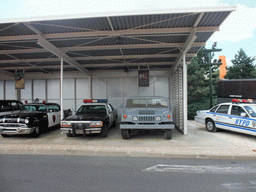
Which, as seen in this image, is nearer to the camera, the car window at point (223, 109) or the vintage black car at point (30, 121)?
the vintage black car at point (30, 121)

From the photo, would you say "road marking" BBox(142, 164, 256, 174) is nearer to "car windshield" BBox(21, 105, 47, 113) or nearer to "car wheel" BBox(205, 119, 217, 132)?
"car wheel" BBox(205, 119, 217, 132)

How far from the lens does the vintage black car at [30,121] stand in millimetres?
7770

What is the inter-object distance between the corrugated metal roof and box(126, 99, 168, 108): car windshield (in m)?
2.77

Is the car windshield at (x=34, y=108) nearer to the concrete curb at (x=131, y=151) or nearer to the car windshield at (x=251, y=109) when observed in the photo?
the concrete curb at (x=131, y=151)

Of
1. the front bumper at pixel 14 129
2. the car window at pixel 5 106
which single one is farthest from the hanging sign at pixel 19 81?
the front bumper at pixel 14 129

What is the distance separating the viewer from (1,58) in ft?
39.2

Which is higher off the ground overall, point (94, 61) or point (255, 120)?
point (94, 61)

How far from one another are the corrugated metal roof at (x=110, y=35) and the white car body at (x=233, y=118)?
3.35 meters

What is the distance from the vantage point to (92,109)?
970cm

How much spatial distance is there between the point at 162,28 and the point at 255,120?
5357 mm

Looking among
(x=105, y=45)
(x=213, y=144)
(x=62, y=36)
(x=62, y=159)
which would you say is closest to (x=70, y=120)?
(x=62, y=159)

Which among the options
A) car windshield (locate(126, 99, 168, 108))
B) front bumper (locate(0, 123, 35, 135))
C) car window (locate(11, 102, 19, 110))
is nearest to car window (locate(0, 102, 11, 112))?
car window (locate(11, 102, 19, 110))

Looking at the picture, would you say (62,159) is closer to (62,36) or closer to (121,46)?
(62,36)

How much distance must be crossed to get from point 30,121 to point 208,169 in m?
7.07
